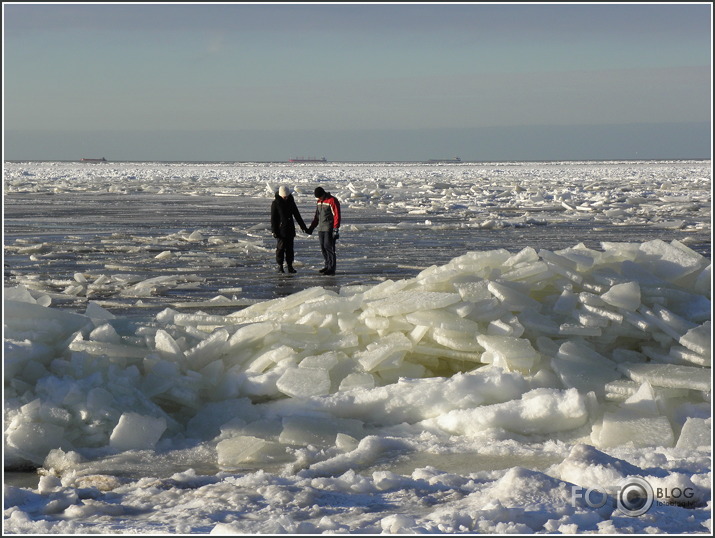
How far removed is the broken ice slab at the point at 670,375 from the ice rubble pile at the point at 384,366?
0.05 ft

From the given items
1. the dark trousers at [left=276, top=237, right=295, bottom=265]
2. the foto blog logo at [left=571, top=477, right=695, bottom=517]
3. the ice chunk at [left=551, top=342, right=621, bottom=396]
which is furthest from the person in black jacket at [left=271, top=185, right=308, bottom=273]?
the foto blog logo at [left=571, top=477, right=695, bottom=517]

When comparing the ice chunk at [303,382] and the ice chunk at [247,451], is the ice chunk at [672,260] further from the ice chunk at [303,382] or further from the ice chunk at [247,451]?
the ice chunk at [247,451]

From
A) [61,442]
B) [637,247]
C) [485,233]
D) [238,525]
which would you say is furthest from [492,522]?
[485,233]

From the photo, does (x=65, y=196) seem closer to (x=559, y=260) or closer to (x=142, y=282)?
(x=142, y=282)

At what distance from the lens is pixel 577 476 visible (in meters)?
4.76

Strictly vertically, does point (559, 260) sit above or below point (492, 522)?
above

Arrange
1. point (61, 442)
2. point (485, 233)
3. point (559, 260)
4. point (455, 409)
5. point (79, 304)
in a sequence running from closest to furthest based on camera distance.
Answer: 1. point (61, 442)
2. point (455, 409)
3. point (559, 260)
4. point (79, 304)
5. point (485, 233)

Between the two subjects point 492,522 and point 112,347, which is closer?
point 492,522

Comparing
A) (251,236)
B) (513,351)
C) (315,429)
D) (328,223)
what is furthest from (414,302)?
(251,236)

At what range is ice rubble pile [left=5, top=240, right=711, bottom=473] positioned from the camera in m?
6.05

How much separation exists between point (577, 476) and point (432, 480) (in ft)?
2.66

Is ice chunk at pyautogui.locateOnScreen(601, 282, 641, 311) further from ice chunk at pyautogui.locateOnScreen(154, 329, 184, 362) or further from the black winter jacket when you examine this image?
the black winter jacket

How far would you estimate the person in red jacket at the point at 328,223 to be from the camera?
44.6ft

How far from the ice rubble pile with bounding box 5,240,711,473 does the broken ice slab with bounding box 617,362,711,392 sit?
0.01 meters
